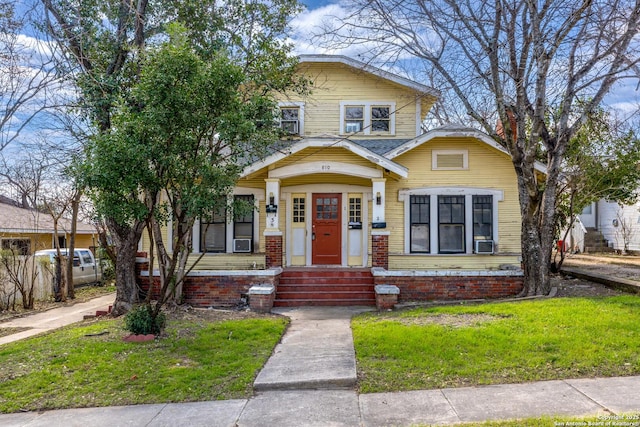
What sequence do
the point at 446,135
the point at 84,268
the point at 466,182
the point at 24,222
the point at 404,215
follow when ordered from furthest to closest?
1. the point at 24,222
2. the point at 84,268
3. the point at 404,215
4. the point at 466,182
5. the point at 446,135

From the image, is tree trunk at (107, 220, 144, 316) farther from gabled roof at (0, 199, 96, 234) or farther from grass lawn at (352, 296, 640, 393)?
gabled roof at (0, 199, 96, 234)

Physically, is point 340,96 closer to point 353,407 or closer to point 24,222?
point 353,407

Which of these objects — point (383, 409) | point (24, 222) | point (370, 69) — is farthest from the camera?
point (24, 222)

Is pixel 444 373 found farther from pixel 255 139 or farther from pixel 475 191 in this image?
pixel 475 191

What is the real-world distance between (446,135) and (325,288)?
5.30 meters

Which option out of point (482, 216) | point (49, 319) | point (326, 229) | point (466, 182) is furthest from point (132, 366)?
point (482, 216)

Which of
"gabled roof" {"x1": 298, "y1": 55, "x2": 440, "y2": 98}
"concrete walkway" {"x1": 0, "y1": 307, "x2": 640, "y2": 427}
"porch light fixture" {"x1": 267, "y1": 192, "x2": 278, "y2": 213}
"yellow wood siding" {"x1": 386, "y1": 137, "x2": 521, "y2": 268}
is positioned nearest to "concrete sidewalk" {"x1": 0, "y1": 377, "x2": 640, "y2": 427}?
"concrete walkway" {"x1": 0, "y1": 307, "x2": 640, "y2": 427}

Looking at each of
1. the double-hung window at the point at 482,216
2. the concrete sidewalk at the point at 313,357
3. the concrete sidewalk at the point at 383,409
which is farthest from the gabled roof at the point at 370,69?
the concrete sidewalk at the point at 383,409

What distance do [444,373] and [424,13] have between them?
8798 mm

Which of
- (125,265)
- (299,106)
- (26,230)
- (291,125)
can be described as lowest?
(125,265)

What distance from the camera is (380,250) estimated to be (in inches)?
446

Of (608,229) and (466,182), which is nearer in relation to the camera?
(466,182)

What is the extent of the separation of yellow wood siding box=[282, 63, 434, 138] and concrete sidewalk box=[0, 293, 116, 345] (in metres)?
7.95

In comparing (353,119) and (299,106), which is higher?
(299,106)
